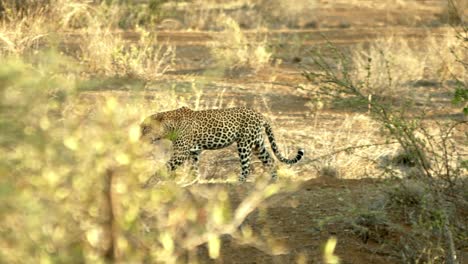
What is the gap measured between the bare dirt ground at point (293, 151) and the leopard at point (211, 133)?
0.25 metres

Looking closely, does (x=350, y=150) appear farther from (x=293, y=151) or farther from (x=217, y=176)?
(x=293, y=151)

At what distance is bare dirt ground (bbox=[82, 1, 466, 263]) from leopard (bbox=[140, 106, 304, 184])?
0.25 metres

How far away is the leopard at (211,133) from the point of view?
933cm

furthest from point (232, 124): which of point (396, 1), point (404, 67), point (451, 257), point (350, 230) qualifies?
point (396, 1)

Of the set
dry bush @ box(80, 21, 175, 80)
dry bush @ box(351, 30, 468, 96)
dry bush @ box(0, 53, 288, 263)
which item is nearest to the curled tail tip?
dry bush @ box(80, 21, 175, 80)

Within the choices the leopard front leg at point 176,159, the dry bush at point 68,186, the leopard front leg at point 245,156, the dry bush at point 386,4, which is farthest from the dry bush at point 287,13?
the dry bush at point 68,186

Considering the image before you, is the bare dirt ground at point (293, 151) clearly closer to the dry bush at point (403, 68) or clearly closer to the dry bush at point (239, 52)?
the dry bush at point (239, 52)

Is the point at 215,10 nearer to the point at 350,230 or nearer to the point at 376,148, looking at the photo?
the point at 376,148

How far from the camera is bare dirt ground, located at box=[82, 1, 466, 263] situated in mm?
6184

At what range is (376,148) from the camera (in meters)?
10.5

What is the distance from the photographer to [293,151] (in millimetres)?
11211

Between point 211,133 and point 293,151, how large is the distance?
1941mm

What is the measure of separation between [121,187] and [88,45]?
41.9 feet

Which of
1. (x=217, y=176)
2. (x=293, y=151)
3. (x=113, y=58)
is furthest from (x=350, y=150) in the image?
(x=113, y=58)
